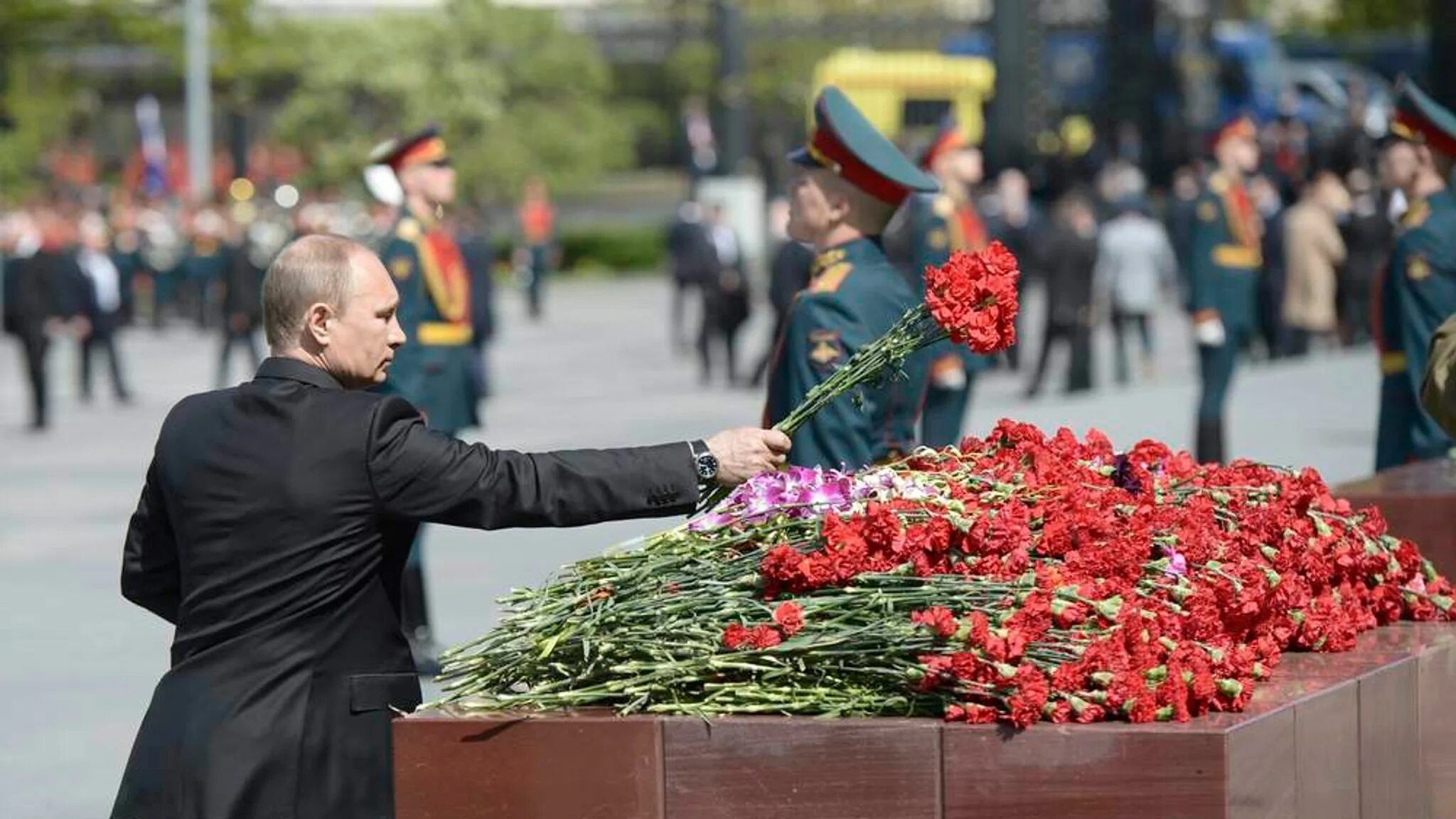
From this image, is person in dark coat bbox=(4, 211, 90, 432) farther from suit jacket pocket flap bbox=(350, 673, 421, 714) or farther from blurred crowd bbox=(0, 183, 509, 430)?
suit jacket pocket flap bbox=(350, 673, 421, 714)

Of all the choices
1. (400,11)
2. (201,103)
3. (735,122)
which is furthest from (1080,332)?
(400,11)

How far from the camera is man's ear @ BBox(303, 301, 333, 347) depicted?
4.55m

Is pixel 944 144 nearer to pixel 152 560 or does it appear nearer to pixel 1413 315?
pixel 1413 315

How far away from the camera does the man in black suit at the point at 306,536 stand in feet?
14.4

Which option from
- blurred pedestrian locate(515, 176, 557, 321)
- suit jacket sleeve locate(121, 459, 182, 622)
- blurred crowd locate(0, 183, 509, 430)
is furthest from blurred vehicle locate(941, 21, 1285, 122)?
suit jacket sleeve locate(121, 459, 182, 622)

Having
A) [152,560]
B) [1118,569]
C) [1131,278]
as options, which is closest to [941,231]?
[1118,569]

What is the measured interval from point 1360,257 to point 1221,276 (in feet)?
39.3

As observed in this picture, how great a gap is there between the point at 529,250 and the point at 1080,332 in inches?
666

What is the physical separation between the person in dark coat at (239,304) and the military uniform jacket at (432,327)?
15.0 meters

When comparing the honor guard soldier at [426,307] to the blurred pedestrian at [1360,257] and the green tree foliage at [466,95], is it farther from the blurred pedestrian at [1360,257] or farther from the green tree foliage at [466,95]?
the green tree foliage at [466,95]

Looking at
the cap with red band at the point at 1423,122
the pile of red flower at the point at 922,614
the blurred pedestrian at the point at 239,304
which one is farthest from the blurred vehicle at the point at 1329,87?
the pile of red flower at the point at 922,614

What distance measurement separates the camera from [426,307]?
32.1ft

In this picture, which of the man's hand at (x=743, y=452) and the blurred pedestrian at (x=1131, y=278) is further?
the blurred pedestrian at (x=1131, y=278)

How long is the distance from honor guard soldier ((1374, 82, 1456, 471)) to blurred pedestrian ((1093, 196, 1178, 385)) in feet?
46.2
